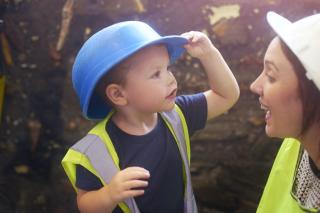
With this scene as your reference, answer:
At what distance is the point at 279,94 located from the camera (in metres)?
1.04

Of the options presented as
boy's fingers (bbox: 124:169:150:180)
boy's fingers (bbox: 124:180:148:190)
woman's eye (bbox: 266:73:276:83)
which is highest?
woman's eye (bbox: 266:73:276:83)

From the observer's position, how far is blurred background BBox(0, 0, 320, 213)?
1.78 meters

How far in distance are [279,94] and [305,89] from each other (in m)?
0.06

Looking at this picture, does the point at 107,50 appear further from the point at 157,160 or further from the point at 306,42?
the point at 306,42

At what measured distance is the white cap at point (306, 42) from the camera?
0.94 m

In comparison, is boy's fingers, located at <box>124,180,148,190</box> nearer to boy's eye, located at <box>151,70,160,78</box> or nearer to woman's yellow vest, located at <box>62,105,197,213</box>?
woman's yellow vest, located at <box>62,105,197,213</box>

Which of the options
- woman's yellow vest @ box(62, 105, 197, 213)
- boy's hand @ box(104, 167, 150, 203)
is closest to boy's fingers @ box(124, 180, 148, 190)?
boy's hand @ box(104, 167, 150, 203)

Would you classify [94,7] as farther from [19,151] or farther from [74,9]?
[19,151]

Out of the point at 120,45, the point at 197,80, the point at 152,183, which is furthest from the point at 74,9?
the point at 152,183

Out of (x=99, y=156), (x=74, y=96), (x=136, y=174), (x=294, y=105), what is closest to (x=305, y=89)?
(x=294, y=105)

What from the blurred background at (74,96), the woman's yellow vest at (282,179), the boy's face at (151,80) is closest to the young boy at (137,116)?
the boy's face at (151,80)

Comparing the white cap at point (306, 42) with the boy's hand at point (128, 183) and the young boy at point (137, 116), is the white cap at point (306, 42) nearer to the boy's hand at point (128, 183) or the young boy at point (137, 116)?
the young boy at point (137, 116)

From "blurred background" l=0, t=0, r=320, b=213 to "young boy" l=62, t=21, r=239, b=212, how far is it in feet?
1.71

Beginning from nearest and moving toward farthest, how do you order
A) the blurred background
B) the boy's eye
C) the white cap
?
the white cap → the boy's eye → the blurred background
